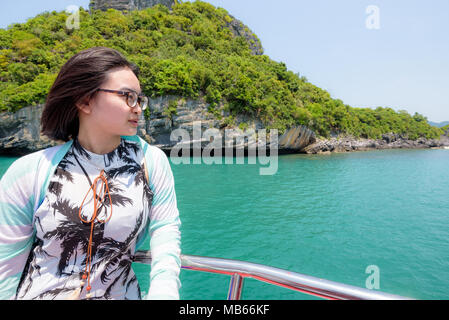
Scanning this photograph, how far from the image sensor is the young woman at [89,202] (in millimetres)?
916

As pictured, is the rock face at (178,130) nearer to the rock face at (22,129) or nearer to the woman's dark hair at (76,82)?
the rock face at (22,129)

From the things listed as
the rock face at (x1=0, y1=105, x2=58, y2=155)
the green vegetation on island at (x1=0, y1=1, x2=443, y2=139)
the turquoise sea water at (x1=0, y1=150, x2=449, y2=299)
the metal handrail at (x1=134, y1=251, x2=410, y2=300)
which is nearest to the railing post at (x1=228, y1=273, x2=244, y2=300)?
the metal handrail at (x1=134, y1=251, x2=410, y2=300)

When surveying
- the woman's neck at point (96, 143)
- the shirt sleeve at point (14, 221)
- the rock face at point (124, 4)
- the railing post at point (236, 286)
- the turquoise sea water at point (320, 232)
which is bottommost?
the turquoise sea water at point (320, 232)

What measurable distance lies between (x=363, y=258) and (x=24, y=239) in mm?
6048

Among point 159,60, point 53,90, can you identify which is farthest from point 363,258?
point 159,60

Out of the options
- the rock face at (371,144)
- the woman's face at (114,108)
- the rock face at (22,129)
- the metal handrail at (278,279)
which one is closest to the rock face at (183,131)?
the rock face at (22,129)

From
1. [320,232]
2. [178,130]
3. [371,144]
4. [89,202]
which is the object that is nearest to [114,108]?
[89,202]

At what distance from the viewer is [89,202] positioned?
983 millimetres

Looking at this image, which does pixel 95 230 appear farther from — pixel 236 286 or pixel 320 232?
pixel 320 232

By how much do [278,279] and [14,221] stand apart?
1.02 metres

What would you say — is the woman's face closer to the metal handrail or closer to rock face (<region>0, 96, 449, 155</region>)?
the metal handrail

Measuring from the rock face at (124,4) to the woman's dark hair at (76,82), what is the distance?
41.0m

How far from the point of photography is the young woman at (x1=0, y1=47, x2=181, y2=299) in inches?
36.0
